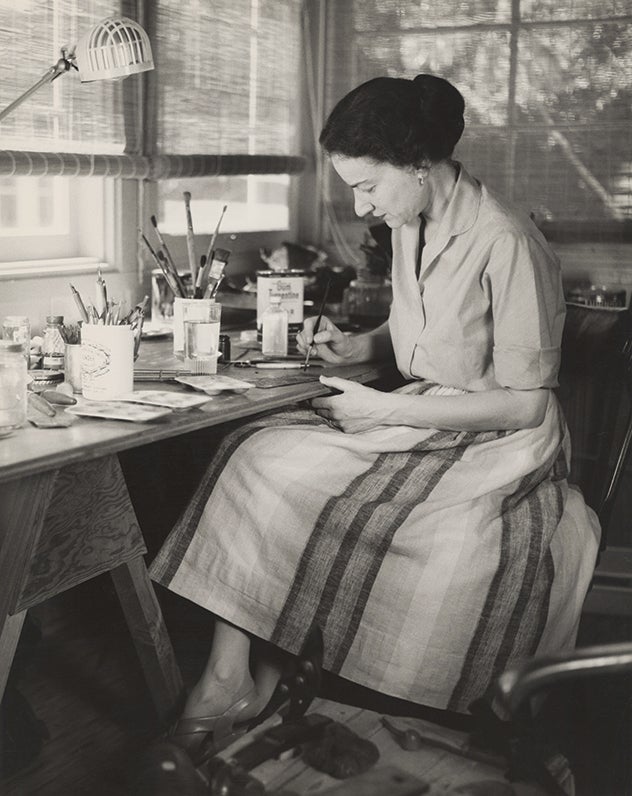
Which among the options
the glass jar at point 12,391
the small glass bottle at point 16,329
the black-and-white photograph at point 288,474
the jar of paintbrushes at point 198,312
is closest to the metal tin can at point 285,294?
the black-and-white photograph at point 288,474

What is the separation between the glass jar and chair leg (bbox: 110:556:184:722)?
0.54m

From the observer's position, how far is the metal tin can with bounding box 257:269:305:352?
282 centimetres

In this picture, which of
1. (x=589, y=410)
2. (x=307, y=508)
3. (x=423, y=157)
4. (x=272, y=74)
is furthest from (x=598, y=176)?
(x=307, y=508)

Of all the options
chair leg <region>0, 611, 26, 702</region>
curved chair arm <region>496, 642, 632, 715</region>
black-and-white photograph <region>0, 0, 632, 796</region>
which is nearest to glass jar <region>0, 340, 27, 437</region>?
black-and-white photograph <region>0, 0, 632, 796</region>

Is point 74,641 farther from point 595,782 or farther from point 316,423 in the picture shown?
point 595,782

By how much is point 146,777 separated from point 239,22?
8.45 feet

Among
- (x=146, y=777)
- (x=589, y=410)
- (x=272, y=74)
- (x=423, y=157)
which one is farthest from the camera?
(x=272, y=74)

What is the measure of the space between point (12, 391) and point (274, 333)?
912mm

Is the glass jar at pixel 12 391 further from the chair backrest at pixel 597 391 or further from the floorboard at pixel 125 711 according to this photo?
the chair backrest at pixel 597 391

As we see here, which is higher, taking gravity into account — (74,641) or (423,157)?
(423,157)

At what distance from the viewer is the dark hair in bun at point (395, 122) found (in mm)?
2250

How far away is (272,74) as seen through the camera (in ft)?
12.5

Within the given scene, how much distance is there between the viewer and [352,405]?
7.45ft

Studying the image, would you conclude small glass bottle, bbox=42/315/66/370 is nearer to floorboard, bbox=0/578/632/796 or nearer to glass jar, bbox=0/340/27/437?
glass jar, bbox=0/340/27/437
